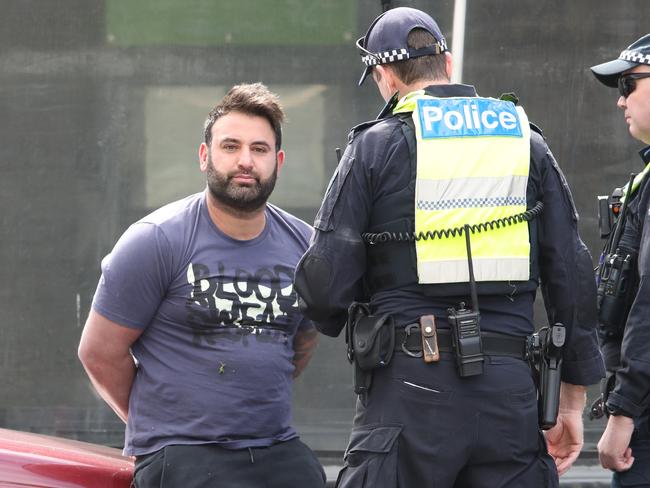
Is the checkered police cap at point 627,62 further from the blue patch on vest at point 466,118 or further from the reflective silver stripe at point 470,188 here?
the reflective silver stripe at point 470,188

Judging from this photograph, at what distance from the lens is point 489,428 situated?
3166 mm

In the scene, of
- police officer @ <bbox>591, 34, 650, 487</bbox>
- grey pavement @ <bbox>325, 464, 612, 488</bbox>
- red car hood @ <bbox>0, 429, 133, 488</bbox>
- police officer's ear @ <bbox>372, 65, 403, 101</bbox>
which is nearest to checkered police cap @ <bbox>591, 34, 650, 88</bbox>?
police officer @ <bbox>591, 34, 650, 487</bbox>

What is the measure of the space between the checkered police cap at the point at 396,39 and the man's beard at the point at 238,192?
617 mm

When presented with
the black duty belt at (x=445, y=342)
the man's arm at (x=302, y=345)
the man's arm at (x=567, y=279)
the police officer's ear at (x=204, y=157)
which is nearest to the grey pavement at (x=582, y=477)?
the man's arm at (x=302, y=345)

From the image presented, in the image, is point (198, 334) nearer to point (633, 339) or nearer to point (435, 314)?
point (435, 314)

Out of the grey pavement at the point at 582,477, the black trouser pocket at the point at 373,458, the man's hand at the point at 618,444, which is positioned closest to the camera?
the black trouser pocket at the point at 373,458

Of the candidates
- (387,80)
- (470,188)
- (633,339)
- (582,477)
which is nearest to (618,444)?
(633,339)

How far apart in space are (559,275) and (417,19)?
883 millimetres

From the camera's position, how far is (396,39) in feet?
11.2

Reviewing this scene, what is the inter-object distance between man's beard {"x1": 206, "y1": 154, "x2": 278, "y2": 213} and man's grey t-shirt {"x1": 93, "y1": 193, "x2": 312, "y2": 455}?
A: 125 mm

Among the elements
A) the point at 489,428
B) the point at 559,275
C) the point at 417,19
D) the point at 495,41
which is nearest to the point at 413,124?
the point at 417,19

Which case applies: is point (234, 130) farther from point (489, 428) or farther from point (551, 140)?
point (551, 140)

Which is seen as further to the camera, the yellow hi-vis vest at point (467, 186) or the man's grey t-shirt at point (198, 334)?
the man's grey t-shirt at point (198, 334)

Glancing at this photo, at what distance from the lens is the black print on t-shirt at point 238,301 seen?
366cm
